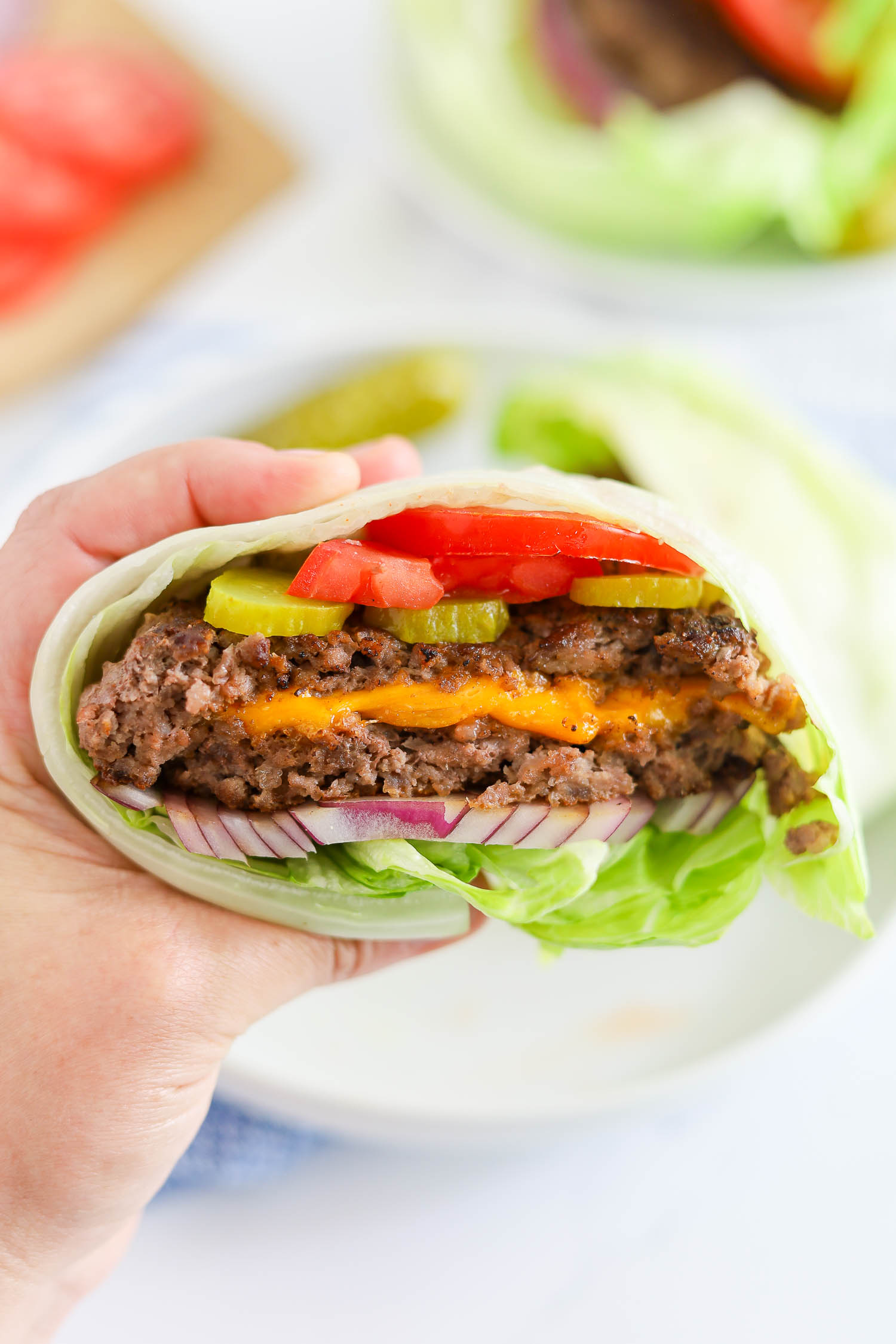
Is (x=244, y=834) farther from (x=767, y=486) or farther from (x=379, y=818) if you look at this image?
(x=767, y=486)

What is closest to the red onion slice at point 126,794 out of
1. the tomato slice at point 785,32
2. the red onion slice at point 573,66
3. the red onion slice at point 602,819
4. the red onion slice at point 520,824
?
the red onion slice at point 520,824

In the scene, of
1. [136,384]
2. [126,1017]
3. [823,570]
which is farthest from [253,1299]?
[136,384]

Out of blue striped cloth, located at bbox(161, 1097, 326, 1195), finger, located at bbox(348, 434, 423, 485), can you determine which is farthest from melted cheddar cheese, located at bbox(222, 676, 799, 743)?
blue striped cloth, located at bbox(161, 1097, 326, 1195)

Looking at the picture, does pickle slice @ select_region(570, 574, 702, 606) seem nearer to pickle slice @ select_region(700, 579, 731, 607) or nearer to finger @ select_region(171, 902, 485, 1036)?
pickle slice @ select_region(700, 579, 731, 607)

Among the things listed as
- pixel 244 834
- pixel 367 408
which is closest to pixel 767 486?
pixel 367 408

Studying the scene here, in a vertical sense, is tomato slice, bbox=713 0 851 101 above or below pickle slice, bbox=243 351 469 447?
above

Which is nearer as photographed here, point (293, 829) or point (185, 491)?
point (293, 829)

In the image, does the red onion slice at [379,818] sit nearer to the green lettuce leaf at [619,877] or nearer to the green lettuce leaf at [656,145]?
the green lettuce leaf at [619,877]
